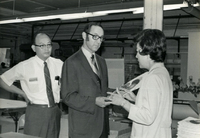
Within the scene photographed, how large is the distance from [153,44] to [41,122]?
5.27 feet

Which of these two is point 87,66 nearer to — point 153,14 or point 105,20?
point 153,14

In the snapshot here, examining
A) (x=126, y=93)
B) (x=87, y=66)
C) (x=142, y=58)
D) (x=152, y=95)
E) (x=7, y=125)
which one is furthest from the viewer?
(x=7, y=125)

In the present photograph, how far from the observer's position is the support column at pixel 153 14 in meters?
2.19

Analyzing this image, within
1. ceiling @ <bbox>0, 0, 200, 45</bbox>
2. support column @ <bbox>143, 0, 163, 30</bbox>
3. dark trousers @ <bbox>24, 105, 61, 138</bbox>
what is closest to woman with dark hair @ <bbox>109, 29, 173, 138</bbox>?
support column @ <bbox>143, 0, 163, 30</bbox>

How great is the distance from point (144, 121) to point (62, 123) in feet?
5.78

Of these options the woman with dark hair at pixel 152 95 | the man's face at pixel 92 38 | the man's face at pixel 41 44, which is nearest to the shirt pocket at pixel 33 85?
the man's face at pixel 41 44

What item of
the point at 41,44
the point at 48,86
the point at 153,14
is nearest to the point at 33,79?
the point at 48,86

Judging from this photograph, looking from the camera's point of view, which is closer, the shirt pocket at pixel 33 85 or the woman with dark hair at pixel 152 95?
the woman with dark hair at pixel 152 95

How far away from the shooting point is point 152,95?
60.7 inches

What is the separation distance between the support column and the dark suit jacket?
0.65 m

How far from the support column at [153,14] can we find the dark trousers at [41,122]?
1392 millimetres

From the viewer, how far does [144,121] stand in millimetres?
1564

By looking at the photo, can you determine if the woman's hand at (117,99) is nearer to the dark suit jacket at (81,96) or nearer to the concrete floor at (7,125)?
the dark suit jacket at (81,96)

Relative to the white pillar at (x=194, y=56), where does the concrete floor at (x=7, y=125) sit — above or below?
below
